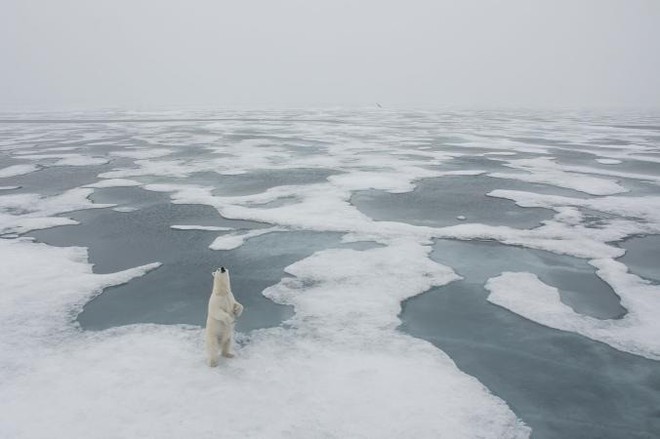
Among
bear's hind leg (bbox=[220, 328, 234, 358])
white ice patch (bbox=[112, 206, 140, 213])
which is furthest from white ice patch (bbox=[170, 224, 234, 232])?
bear's hind leg (bbox=[220, 328, 234, 358])

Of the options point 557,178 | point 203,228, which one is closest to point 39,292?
point 203,228

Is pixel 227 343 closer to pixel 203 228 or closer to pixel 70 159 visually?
pixel 203 228

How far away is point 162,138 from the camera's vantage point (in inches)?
882

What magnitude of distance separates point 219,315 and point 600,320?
155 inches

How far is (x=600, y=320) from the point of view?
5.30 m

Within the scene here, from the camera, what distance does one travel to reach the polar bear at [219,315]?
4133mm

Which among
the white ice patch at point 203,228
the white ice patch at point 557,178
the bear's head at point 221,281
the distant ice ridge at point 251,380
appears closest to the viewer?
the distant ice ridge at point 251,380

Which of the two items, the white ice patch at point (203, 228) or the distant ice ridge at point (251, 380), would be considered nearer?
the distant ice ridge at point (251, 380)

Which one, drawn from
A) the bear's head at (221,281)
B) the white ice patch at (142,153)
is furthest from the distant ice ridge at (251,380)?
the white ice patch at (142,153)

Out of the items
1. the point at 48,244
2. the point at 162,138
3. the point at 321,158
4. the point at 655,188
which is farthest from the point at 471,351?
the point at 162,138

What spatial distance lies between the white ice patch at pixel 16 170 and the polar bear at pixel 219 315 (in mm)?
12008

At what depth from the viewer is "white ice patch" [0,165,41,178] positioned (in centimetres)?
1363

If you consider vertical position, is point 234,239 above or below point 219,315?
below

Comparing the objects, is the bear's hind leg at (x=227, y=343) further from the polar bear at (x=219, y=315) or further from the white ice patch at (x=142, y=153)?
the white ice patch at (x=142, y=153)
